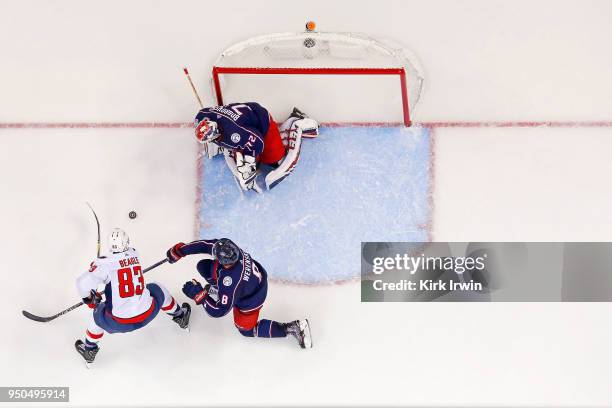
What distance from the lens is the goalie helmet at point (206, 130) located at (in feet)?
15.2

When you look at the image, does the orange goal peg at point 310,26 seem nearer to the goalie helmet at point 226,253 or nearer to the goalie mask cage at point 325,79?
the goalie mask cage at point 325,79

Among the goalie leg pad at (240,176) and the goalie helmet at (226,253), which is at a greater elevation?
the goalie leg pad at (240,176)

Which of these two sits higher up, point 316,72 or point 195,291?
point 316,72

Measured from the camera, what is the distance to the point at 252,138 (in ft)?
15.5

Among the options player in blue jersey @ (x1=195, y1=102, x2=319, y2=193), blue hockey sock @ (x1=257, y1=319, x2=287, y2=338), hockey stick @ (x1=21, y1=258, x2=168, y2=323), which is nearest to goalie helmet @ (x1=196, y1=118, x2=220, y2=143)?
player in blue jersey @ (x1=195, y1=102, x2=319, y2=193)

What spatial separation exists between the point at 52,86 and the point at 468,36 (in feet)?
10.1

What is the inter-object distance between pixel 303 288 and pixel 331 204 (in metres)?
0.62

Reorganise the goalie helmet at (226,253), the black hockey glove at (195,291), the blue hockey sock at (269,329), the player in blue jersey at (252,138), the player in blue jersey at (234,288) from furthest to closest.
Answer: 1. the blue hockey sock at (269,329)
2. the player in blue jersey at (252,138)
3. the black hockey glove at (195,291)
4. the player in blue jersey at (234,288)
5. the goalie helmet at (226,253)

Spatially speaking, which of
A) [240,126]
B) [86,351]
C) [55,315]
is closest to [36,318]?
[55,315]

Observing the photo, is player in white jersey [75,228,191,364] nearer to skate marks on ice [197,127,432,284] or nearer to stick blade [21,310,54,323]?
stick blade [21,310,54,323]

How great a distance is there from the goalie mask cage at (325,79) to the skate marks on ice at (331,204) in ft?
0.53

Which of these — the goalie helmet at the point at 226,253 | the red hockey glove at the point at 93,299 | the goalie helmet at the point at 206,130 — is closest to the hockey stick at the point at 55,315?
the red hockey glove at the point at 93,299

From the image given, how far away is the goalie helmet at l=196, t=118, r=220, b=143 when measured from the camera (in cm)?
463

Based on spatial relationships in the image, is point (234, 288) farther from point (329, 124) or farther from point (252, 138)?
point (329, 124)
